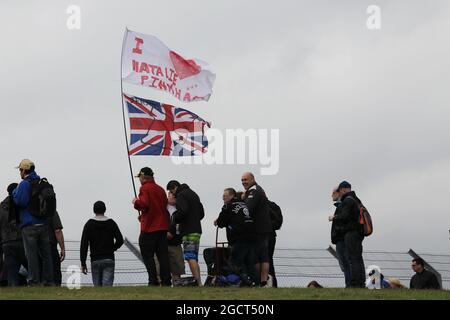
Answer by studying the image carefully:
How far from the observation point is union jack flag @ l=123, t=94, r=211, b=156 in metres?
25.7

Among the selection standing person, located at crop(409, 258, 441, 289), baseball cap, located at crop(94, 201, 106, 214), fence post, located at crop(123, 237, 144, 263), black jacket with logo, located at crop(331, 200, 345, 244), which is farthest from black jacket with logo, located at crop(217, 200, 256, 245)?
standing person, located at crop(409, 258, 441, 289)

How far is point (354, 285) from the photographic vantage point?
2278 cm

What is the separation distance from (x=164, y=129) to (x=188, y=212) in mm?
3541

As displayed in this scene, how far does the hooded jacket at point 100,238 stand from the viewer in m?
22.8

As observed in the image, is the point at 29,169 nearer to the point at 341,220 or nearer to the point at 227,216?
the point at 227,216

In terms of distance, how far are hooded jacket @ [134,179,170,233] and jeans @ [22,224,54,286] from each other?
156 cm

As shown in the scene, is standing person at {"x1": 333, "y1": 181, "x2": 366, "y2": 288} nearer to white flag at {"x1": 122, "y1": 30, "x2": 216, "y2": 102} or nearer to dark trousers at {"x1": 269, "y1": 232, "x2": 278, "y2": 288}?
dark trousers at {"x1": 269, "y1": 232, "x2": 278, "y2": 288}

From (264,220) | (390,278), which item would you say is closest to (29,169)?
(264,220)

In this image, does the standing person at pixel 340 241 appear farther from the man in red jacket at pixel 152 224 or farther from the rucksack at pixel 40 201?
the rucksack at pixel 40 201

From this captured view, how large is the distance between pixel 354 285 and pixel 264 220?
5.88ft

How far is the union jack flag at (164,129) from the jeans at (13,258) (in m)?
3.76

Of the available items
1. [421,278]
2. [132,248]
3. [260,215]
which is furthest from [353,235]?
[132,248]

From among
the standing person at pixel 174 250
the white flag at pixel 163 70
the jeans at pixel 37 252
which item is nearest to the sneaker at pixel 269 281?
the standing person at pixel 174 250

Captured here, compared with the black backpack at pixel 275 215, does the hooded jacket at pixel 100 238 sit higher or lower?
lower
